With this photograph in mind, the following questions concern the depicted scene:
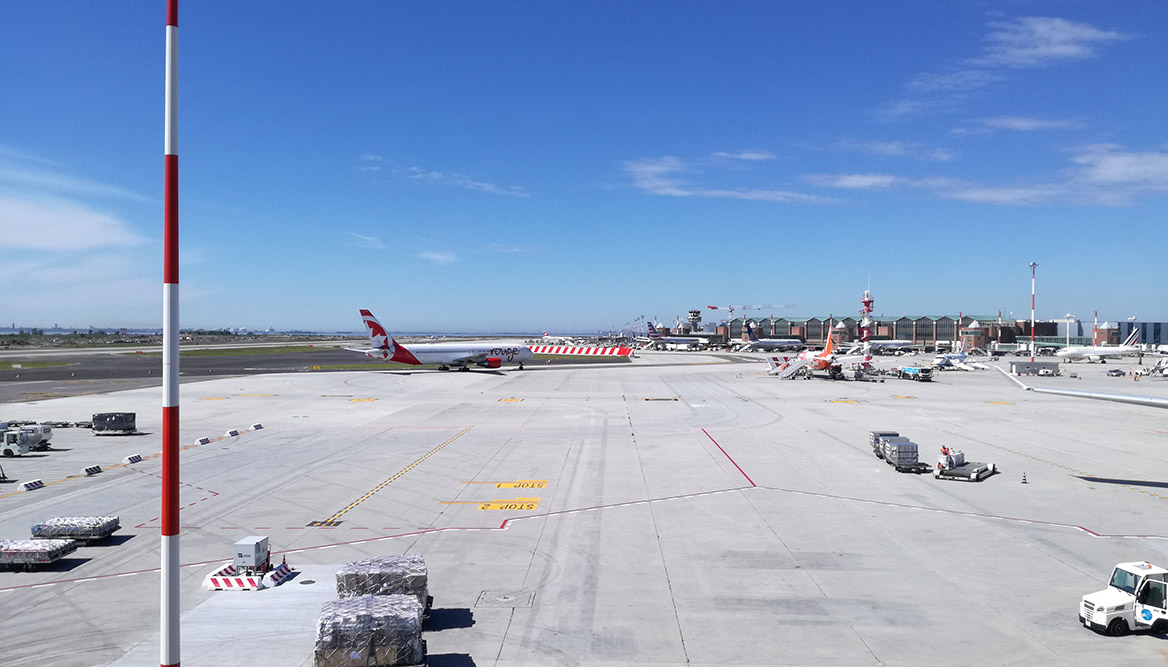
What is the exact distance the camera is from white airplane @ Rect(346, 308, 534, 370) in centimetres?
8881

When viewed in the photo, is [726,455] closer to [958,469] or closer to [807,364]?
[958,469]

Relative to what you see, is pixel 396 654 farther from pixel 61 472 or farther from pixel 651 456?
pixel 61 472

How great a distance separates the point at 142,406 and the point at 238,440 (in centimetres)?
2386

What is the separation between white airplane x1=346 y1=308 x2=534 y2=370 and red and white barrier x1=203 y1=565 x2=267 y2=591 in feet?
235

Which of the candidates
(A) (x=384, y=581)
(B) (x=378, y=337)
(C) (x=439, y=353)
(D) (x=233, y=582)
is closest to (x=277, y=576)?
(D) (x=233, y=582)

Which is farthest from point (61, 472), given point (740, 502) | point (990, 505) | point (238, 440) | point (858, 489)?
point (990, 505)

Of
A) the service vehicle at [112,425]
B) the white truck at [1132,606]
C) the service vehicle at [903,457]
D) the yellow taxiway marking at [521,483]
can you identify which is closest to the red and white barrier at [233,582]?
the yellow taxiway marking at [521,483]

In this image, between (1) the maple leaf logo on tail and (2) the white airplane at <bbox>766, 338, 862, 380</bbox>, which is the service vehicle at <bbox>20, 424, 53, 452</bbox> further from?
(2) the white airplane at <bbox>766, 338, 862, 380</bbox>

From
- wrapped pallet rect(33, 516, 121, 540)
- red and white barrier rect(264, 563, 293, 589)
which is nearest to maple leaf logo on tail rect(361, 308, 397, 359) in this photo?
wrapped pallet rect(33, 516, 121, 540)

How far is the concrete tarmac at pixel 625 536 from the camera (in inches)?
576

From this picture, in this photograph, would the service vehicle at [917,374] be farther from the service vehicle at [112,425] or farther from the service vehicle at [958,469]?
the service vehicle at [112,425]

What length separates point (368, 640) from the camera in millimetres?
12633

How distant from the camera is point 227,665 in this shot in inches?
529

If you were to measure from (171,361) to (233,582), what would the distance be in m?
12.1
